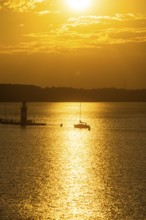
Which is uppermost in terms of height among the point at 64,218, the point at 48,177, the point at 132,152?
the point at 132,152

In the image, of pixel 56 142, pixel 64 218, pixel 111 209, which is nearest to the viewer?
pixel 64 218

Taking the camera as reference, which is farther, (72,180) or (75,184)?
(72,180)

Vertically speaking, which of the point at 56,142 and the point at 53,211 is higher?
the point at 56,142

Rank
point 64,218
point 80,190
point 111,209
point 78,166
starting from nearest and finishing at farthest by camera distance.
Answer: point 64,218
point 111,209
point 80,190
point 78,166

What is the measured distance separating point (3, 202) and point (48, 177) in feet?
52.6

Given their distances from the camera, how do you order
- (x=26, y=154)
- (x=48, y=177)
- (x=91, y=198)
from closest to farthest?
(x=91, y=198) < (x=48, y=177) < (x=26, y=154)

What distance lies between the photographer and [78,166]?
76.8 meters

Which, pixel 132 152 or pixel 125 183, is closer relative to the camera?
pixel 125 183

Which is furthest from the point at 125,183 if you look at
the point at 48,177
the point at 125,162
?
the point at 125,162

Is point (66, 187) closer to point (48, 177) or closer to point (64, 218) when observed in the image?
point (48, 177)

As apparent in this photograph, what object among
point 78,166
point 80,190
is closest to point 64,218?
point 80,190

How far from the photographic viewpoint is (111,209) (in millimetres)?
47812

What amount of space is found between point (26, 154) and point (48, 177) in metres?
27.4

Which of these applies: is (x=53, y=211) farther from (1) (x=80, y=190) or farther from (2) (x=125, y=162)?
(2) (x=125, y=162)
